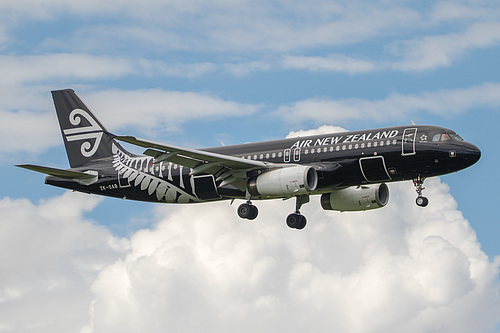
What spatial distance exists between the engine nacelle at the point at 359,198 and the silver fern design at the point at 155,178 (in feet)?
30.0

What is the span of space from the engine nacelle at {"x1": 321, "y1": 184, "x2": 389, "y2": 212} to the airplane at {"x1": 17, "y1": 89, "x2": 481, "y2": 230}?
0.21ft

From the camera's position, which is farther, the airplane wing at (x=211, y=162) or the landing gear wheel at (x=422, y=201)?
the landing gear wheel at (x=422, y=201)

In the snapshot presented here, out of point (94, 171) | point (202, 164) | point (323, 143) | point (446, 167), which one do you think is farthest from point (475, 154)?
point (94, 171)

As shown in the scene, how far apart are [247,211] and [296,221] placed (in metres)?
5.22

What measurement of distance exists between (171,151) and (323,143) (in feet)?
31.5

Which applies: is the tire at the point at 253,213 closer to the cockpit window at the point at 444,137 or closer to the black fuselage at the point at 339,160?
the black fuselage at the point at 339,160

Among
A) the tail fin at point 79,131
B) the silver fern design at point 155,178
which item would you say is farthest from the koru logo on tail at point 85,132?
the silver fern design at point 155,178

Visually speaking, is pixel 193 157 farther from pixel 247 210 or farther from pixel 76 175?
pixel 76 175

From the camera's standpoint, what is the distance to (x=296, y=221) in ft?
185

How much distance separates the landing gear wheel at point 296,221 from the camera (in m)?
56.3

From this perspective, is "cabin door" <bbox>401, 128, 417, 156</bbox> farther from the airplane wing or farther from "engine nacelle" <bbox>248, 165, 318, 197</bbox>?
the airplane wing

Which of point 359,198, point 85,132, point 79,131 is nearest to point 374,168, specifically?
point 359,198

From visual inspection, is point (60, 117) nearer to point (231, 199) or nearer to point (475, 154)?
point (231, 199)

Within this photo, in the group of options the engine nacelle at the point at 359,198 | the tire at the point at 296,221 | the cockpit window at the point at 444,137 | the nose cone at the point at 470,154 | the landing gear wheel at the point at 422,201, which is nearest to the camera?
the nose cone at the point at 470,154
